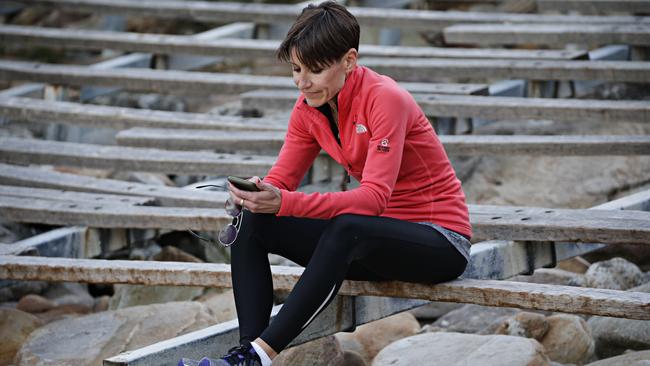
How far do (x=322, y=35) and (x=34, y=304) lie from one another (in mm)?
2352

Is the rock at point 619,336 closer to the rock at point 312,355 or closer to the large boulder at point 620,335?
the large boulder at point 620,335

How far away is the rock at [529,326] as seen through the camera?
4367mm

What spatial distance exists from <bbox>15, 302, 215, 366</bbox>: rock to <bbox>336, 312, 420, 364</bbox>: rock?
1.78 ft

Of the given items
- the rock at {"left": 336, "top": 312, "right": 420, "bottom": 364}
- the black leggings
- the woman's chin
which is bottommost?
the rock at {"left": 336, "top": 312, "right": 420, "bottom": 364}

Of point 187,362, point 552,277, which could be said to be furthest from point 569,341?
point 187,362

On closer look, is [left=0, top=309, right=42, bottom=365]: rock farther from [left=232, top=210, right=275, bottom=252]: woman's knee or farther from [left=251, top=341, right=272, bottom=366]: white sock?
[left=251, top=341, right=272, bottom=366]: white sock

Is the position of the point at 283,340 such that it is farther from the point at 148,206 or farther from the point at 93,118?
the point at 93,118

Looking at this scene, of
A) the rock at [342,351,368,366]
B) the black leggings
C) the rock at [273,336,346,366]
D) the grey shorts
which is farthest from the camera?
the rock at [342,351,368,366]

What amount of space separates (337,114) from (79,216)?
5.52 feet

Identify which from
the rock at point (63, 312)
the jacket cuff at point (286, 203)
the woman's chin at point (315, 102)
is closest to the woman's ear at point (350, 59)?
the woman's chin at point (315, 102)

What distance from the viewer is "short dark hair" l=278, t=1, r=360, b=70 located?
329cm

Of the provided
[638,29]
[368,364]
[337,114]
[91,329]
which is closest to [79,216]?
[91,329]

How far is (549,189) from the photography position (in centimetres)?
595

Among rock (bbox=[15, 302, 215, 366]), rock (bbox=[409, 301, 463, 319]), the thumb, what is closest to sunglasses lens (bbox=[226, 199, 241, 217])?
the thumb
